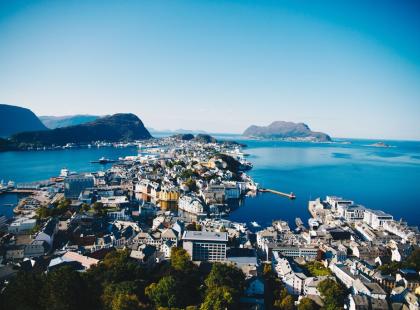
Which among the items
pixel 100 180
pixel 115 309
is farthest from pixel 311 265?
pixel 100 180

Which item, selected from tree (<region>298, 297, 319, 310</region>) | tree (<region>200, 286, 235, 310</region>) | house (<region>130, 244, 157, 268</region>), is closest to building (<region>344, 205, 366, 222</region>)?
tree (<region>298, 297, 319, 310</region>)

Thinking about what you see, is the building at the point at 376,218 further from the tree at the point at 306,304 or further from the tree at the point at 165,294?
the tree at the point at 165,294

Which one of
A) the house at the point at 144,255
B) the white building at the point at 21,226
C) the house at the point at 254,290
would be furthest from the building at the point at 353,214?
the white building at the point at 21,226

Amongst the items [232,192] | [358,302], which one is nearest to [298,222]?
[232,192]

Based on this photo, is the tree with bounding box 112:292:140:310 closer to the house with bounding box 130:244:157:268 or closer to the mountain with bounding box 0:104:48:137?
the house with bounding box 130:244:157:268

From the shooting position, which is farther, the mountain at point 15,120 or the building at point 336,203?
the mountain at point 15,120

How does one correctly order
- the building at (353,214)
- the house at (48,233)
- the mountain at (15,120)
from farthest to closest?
the mountain at (15,120) < the building at (353,214) < the house at (48,233)
